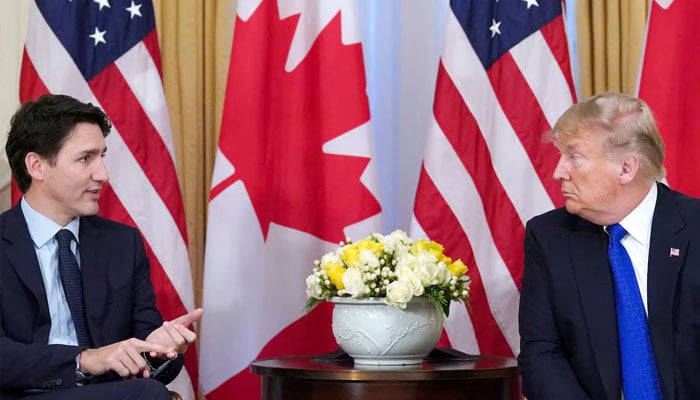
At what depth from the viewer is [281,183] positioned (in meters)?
3.98

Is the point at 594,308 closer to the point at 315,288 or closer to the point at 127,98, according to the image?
the point at 315,288

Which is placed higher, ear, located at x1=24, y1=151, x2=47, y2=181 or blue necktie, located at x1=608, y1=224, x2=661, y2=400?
ear, located at x1=24, y1=151, x2=47, y2=181

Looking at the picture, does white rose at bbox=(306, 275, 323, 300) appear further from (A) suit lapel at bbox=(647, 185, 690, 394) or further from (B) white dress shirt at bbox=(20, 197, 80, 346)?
(A) suit lapel at bbox=(647, 185, 690, 394)

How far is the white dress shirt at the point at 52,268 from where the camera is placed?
304 centimetres

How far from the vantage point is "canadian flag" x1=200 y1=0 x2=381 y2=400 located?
150 inches

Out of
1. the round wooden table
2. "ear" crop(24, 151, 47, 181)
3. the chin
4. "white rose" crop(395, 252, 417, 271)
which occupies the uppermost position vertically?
"ear" crop(24, 151, 47, 181)

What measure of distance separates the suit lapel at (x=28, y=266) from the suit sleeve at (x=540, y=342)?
1414mm

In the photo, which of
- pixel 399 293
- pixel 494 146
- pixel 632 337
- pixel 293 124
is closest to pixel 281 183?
pixel 293 124

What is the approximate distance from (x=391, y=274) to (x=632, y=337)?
0.73 m

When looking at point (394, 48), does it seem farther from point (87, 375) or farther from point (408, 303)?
point (87, 375)

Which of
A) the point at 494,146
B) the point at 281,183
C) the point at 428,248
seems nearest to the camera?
the point at 428,248

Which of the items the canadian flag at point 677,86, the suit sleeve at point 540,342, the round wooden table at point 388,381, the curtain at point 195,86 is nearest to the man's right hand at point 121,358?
the round wooden table at point 388,381

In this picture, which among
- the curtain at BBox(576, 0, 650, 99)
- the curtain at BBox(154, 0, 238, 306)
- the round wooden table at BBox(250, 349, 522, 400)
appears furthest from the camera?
the curtain at BBox(154, 0, 238, 306)

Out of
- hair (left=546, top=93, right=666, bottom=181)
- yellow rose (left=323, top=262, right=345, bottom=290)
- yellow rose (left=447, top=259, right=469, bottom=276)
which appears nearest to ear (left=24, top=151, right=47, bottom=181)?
yellow rose (left=323, top=262, right=345, bottom=290)
